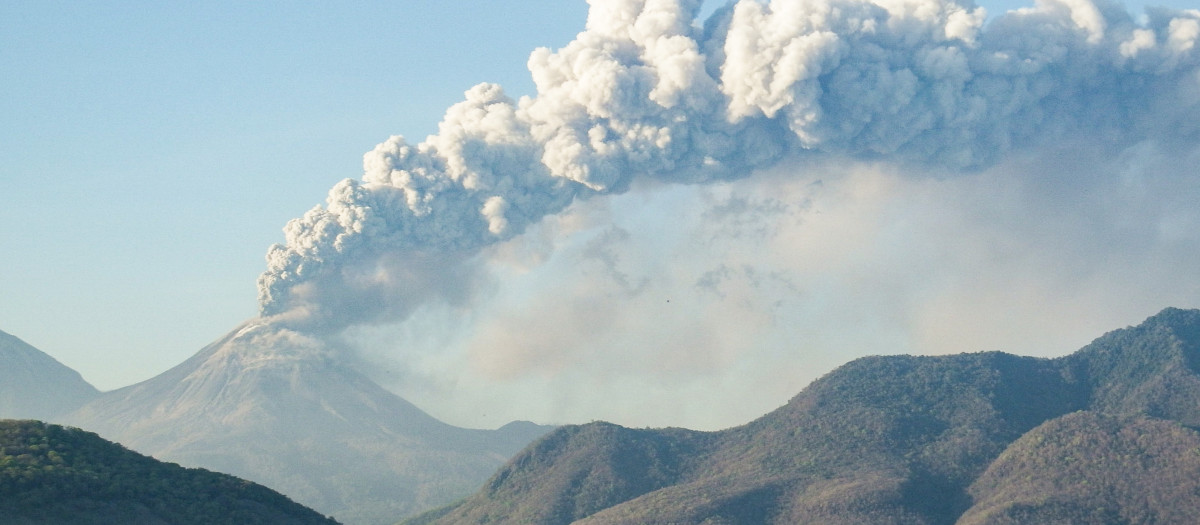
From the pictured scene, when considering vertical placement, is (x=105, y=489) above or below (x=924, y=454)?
below

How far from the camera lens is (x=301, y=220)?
13475cm

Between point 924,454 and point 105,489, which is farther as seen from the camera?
point 924,454

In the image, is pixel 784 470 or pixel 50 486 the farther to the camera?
pixel 784 470

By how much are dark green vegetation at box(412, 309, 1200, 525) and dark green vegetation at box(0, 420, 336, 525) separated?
→ 142 feet

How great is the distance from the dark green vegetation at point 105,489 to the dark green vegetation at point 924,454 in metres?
43.4

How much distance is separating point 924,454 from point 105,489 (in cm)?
7633

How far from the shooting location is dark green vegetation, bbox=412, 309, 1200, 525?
92875 mm

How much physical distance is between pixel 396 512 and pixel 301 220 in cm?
7133

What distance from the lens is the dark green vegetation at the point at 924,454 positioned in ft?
305

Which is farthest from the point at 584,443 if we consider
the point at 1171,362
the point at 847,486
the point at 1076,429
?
the point at 1171,362

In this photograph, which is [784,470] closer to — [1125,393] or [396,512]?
[1125,393]

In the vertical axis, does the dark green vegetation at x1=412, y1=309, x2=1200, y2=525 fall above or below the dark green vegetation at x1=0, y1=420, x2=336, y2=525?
above

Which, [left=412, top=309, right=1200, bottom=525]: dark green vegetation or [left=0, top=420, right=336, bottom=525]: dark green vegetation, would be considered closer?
[left=0, top=420, right=336, bottom=525]: dark green vegetation

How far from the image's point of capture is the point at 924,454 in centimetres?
11050
